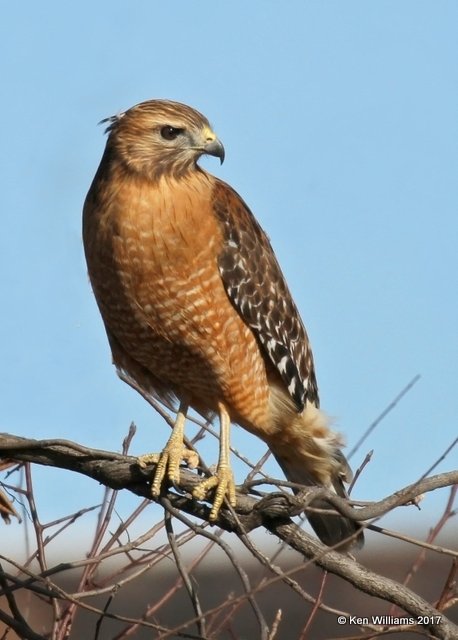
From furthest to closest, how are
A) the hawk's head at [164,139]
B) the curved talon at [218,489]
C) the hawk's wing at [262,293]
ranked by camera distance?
the hawk's wing at [262,293]
the hawk's head at [164,139]
the curved talon at [218,489]

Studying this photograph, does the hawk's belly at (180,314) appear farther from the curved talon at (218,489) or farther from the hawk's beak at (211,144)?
the curved talon at (218,489)

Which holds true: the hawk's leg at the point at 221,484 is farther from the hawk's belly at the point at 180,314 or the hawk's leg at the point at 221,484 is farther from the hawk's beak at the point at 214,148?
the hawk's beak at the point at 214,148

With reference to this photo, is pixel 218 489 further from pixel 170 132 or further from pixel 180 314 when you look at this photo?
pixel 170 132

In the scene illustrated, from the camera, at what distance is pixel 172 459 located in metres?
5.39

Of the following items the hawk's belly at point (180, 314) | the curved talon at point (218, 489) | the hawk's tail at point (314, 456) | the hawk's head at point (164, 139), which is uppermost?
the hawk's head at point (164, 139)

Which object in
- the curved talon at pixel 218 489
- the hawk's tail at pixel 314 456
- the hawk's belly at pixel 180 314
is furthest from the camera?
the hawk's tail at pixel 314 456

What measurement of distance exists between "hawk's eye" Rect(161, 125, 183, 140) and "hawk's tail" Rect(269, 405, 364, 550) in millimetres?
1723

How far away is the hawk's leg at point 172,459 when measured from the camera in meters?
5.20

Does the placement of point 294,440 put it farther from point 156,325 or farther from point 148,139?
point 148,139

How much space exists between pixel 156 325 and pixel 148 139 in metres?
0.96

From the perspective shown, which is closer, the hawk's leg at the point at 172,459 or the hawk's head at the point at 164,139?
the hawk's leg at the point at 172,459

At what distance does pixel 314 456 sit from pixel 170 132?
2.04m

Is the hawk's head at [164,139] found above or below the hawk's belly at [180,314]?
above

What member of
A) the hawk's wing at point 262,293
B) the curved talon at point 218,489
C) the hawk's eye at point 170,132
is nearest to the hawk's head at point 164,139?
A: the hawk's eye at point 170,132
